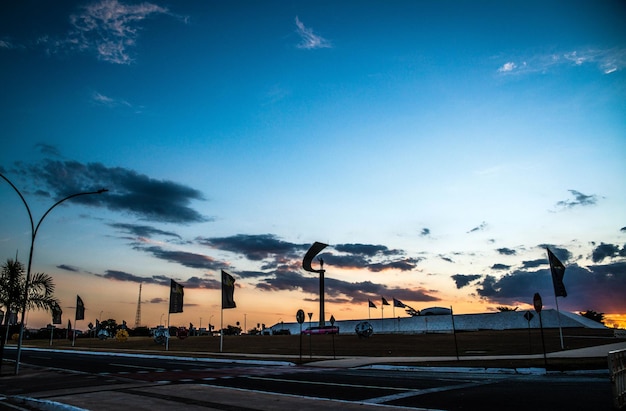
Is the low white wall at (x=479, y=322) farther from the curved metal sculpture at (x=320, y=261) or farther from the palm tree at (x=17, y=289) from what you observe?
the palm tree at (x=17, y=289)

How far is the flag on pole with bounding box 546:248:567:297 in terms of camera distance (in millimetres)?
30516

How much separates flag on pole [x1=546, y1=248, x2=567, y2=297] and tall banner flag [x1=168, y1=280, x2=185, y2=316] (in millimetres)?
32615

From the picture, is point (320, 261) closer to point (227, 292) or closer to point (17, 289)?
point (227, 292)

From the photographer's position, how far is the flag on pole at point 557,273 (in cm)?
3052

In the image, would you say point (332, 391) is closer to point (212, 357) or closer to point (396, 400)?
point (396, 400)

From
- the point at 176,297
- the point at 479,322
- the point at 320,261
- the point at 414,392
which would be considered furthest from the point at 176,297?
the point at 320,261

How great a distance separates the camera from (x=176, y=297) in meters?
43.2

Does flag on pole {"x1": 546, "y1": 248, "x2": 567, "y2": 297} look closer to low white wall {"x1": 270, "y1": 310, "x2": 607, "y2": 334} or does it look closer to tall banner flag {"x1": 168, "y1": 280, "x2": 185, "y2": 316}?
tall banner flag {"x1": 168, "y1": 280, "x2": 185, "y2": 316}

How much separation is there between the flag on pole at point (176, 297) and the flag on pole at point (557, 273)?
3262cm

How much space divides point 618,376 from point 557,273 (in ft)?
80.9

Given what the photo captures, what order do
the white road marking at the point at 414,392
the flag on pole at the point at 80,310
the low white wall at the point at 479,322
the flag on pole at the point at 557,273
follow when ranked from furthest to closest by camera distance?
1. the low white wall at the point at 479,322
2. the flag on pole at the point at 80,310
3. the flag on pole at the point at 557,273
4. the white road marking at the point at 414,392

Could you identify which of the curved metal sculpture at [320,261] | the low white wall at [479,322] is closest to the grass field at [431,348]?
the low white wall at [479,322]

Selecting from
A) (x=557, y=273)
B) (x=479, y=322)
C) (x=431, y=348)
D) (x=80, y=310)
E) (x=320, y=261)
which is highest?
(x=320, y=261)

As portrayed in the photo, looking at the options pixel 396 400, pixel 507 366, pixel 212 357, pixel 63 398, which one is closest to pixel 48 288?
pixel 212 357
